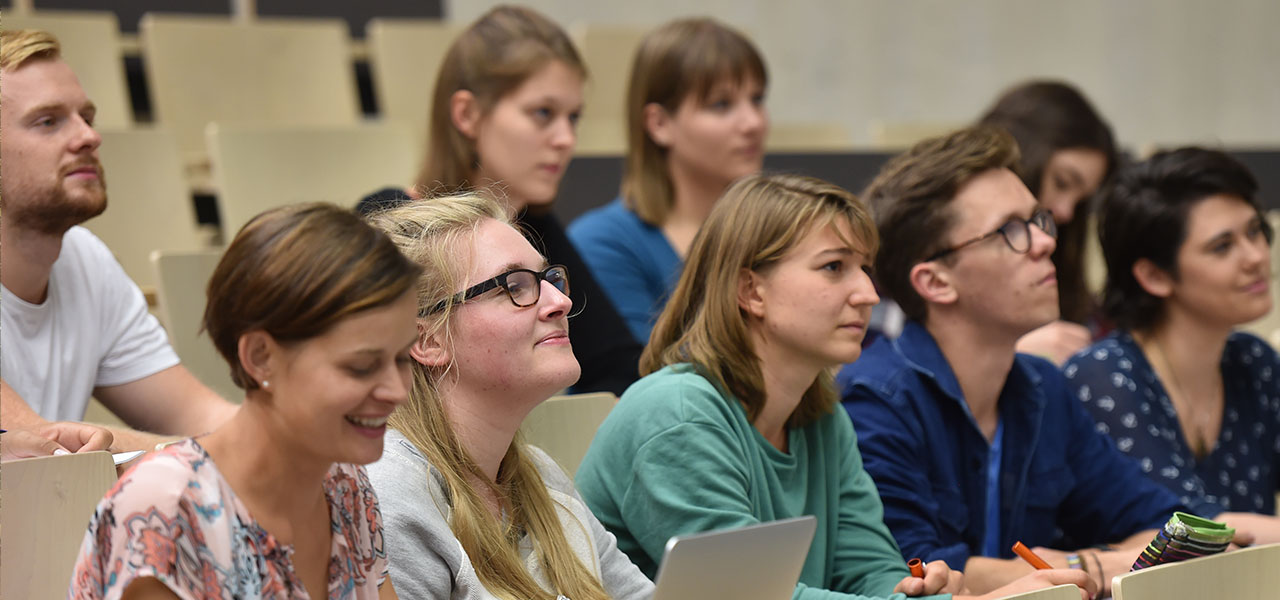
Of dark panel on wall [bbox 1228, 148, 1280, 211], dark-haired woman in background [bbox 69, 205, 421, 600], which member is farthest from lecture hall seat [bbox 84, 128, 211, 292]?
dark panel on wall [bbox 1228, 148, 1280, 211]

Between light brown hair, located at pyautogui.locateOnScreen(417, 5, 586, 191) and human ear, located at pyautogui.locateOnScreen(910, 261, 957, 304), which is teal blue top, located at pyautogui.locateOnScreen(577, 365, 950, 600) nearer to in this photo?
human ear, located at pyautogui.locateOnScreen(910, 261, 957, 304)

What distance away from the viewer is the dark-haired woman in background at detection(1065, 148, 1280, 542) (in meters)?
2.32

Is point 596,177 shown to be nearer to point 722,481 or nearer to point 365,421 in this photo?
point 722,481

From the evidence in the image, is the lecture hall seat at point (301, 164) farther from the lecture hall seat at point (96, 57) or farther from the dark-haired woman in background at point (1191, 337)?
the dark-haired woman in background at point (1191, 337)

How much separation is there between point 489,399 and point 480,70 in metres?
1.26

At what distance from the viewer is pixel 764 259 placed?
66.6 inches

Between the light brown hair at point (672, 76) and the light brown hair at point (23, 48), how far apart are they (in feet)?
4.26

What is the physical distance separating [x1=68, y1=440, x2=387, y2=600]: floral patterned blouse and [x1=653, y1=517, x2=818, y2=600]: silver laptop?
32cm

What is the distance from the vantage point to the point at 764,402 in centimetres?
168

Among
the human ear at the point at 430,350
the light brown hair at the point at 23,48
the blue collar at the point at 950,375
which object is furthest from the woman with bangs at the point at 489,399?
the blue collar at the point at 950,375

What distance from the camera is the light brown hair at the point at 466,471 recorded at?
1330mm

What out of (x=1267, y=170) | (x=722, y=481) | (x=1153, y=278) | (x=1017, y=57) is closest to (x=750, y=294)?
(x=722, y=481)

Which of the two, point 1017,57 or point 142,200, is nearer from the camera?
point 142,200

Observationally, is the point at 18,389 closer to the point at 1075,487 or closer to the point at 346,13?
the point at 1075,487
